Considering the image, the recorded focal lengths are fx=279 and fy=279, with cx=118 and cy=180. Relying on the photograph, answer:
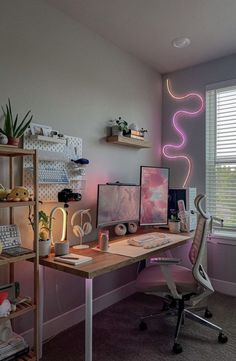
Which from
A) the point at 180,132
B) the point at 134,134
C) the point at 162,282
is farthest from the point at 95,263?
the point at 180,132

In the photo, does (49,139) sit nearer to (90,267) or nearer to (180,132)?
(90,267)

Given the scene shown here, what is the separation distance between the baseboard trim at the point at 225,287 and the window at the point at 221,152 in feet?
1.93

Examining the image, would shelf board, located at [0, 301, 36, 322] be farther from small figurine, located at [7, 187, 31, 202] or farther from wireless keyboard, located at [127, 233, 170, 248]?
wireless keyboard, located at [127, 233, 170, 248]

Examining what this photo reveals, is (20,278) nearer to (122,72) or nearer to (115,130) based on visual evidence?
(115,130)

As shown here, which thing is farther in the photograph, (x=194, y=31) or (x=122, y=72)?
(x=122, y=72)

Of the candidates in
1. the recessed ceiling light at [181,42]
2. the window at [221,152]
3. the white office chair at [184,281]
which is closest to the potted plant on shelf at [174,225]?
the window at [221,152]

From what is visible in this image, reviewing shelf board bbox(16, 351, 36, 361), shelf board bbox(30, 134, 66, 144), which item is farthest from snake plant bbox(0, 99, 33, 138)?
shelf board bbox(16, 351, 36, 361)

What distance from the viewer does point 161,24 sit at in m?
2.44

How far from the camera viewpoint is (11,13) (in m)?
1.92

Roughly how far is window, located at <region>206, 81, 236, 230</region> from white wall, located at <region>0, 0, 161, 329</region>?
2.58 ft

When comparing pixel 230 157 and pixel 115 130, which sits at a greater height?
pixel 115 130

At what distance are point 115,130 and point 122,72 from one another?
26.8 inches

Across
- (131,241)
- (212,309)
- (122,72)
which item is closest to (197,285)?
(131,241)

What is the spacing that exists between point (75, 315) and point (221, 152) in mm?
2244
